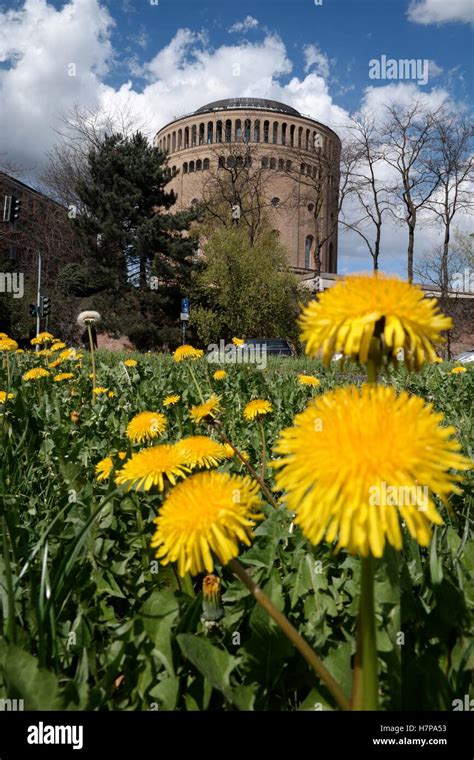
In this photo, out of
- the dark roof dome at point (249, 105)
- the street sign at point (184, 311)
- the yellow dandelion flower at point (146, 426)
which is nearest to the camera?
the yellow dandelion flower at point (146, 426)

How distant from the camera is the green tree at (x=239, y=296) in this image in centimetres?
2580

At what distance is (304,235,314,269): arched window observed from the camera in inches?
1829

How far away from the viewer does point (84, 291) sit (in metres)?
26.3

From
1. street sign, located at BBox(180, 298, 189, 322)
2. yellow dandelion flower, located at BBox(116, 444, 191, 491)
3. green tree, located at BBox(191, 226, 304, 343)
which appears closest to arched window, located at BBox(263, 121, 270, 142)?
green tree, located at BBox(191, 226, 304, 343)

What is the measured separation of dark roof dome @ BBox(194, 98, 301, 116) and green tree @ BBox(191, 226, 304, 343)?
25486mm

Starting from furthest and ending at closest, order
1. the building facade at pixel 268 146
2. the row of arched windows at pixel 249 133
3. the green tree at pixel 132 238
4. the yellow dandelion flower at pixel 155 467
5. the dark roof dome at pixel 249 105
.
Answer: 1. the dark roof dome at pixel 249 105
2. the row of arched windows at pixel 249 133
3. the building facade at pixel 268 146
4. the green tree at pixel 132 238
5. the yellow dandelion flower at pixel 155 467

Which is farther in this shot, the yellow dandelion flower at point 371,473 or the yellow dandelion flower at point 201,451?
the yellow dandelion flower at point 201,451

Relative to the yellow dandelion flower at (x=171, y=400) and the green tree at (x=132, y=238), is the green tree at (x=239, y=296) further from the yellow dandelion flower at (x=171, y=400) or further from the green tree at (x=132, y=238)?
the yellow dandelion flower at (x=171, y=400)

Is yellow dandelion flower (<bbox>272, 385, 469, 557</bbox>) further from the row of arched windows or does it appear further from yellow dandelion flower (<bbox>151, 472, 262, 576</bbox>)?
the row of arched windows

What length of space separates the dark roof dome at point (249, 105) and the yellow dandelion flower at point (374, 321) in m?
50.3

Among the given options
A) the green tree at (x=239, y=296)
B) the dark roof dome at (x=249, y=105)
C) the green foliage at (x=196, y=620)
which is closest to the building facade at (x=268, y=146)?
the dark roof dome at (x=249, y=105)

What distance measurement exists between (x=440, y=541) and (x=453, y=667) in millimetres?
421

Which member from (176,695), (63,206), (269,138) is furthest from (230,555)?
(269,138)

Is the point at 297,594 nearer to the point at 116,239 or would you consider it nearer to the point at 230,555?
the point at 230,555
